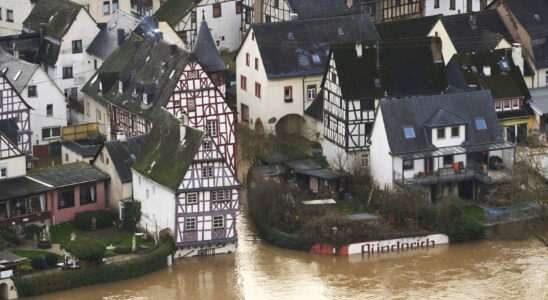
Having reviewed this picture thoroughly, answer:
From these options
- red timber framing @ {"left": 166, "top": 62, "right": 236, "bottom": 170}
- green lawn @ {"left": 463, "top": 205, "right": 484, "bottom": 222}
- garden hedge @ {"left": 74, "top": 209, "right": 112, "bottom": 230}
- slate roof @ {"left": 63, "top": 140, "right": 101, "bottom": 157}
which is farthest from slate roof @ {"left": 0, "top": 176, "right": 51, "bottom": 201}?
green lawn @ {"left": 463, "top": 205, "right": 484, "bottom": 222}

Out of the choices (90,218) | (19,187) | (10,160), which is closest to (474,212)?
(90,218)

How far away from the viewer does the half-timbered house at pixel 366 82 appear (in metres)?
84.0

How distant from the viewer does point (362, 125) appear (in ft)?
276

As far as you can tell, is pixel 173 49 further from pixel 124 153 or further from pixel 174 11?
pixel 174 11

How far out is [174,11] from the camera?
101812 millimetres

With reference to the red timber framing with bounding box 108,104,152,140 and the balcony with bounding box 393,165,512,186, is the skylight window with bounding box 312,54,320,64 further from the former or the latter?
the balcony with bounding box 393,165,512,186

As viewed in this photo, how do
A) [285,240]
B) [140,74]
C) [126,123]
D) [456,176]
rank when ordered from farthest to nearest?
1. [140,74]
2. [126,123]
3. [456,176]
4. [285,240]

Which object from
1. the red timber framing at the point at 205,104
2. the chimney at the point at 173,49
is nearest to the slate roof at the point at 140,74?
the chimney at the point at 173,49

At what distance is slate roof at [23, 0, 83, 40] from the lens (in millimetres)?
95188

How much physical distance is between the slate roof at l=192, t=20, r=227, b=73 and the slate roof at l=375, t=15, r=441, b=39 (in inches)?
378

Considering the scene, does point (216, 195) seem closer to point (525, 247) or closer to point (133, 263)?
point (133, 263)

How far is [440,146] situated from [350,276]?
31.1 feet

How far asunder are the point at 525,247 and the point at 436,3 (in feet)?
94.0

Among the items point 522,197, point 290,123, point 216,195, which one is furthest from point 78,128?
point 522,197
